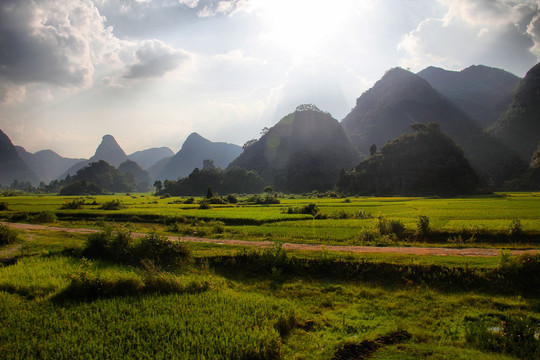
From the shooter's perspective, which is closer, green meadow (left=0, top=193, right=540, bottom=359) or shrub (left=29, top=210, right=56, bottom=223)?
green meadow (left=0, top=193, right=540, bottom=359)

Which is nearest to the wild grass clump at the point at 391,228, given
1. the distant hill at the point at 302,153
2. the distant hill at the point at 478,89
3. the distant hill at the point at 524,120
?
the distant hill at the point at 302,153

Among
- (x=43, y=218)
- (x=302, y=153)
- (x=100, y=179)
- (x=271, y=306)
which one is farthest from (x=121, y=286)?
(x=100, y=179)

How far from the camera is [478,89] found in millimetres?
156500

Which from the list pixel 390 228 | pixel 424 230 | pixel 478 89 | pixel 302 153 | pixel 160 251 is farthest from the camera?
pixel 478 89

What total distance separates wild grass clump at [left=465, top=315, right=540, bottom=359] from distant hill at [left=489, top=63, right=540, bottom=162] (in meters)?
115

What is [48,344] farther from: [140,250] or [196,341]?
[140,250]

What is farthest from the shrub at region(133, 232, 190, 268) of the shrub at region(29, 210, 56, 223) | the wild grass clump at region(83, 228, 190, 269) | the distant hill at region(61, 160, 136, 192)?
the distant hill at region(61, 160, 136, 192)

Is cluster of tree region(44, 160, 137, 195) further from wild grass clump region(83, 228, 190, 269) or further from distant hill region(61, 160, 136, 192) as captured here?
wild grass clump region(83, 228, 190, 269)

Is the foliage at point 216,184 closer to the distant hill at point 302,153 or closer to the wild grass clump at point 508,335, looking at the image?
the distant hill at point 302,153

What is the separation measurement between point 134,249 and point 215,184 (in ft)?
319

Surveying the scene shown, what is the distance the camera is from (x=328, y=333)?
665cm

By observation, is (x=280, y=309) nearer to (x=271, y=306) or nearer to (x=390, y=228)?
(x=271, y=306)

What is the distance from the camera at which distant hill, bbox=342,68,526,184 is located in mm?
109894

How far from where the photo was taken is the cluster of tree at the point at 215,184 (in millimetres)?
106062
